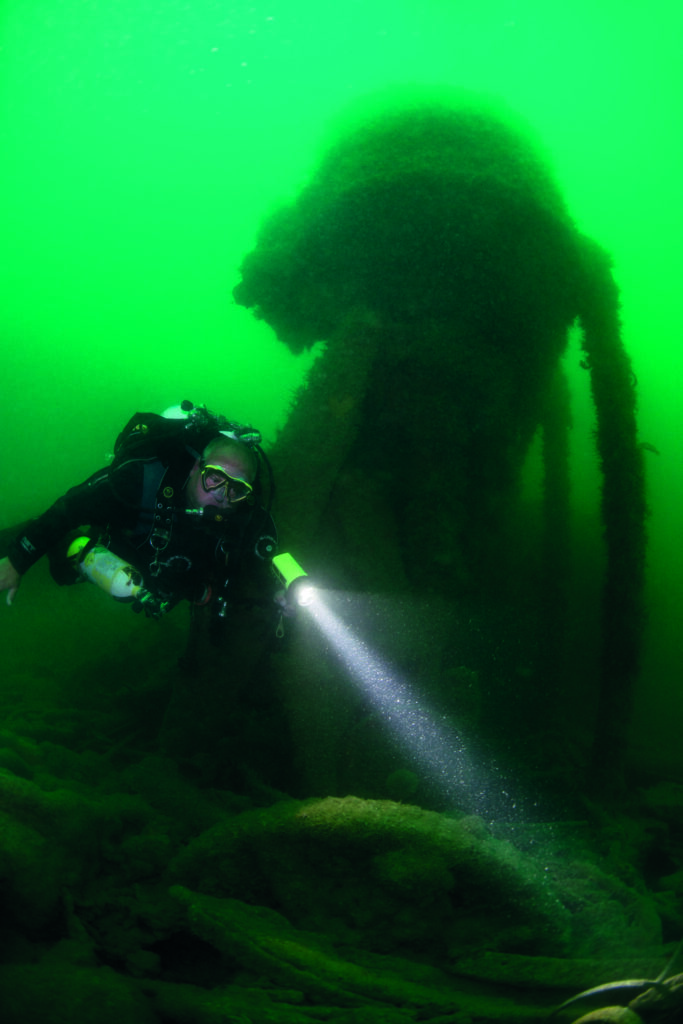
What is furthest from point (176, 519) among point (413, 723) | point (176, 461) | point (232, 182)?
point (232, 182)

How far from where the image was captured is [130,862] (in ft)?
6.96

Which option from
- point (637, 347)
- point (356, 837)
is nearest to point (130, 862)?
point (356, 837)

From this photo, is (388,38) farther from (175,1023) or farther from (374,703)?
(175,1023)

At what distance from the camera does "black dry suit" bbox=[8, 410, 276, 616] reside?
3377 millimetres

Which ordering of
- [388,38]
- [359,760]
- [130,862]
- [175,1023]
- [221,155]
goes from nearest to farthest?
[175,1023] < [130,862] < [359,760] < [388,38] < [221,155]

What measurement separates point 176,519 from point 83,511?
68cm

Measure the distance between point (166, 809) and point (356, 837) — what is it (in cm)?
127

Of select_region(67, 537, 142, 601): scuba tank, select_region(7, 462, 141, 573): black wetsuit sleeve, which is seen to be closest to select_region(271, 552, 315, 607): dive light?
select_region(67, 537, 142, 601): scuba tank

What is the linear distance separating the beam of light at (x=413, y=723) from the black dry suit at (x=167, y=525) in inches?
28.3

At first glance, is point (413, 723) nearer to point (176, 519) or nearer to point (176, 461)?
point (176, 519)

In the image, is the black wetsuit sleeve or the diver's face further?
the diver's face

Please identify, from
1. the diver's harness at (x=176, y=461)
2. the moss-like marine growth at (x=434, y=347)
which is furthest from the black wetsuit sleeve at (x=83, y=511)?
the moss-like marine growth at (x=434, y=347)

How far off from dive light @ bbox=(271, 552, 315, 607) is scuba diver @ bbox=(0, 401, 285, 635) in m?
0.23

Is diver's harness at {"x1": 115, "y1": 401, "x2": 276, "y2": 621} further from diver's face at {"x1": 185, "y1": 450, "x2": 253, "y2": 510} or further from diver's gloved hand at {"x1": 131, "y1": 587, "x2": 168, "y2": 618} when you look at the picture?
diver's gloved hand at {"x1": 131, "y1": 587, "x2": 168, "y2": 618}
